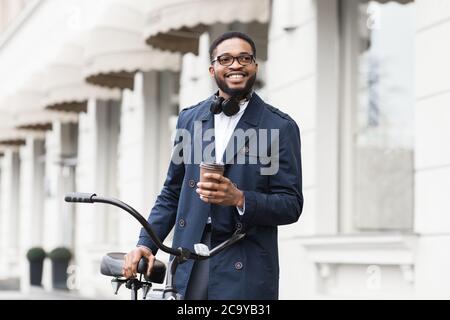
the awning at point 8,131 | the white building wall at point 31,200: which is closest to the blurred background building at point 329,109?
the awning at point 8,131

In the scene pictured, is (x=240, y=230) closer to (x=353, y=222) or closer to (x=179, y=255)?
(x=179, y=255)

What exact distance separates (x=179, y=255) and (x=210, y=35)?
820 cm

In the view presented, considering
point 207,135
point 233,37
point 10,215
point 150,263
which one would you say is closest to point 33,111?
point 10,215

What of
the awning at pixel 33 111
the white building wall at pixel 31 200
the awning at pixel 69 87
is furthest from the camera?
the white building wall at pixel 31 200

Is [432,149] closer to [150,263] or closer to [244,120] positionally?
[244,120]

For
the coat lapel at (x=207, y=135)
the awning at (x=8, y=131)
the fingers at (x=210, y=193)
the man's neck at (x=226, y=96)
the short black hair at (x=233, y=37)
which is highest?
the awning at (x=8, y=131)

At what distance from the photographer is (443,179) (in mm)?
6648

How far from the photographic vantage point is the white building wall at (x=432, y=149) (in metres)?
6.63

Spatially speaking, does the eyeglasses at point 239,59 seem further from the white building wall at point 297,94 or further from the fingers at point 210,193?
the white building wall at point 297,94

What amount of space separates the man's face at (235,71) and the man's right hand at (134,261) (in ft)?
1.83

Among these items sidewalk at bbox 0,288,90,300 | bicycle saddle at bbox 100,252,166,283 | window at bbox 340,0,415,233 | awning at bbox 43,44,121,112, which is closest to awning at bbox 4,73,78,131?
awning at bbox 43,44,121,112

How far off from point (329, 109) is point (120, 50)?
4.63 metres

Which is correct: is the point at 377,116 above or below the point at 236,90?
above

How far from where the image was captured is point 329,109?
8.66 meters
